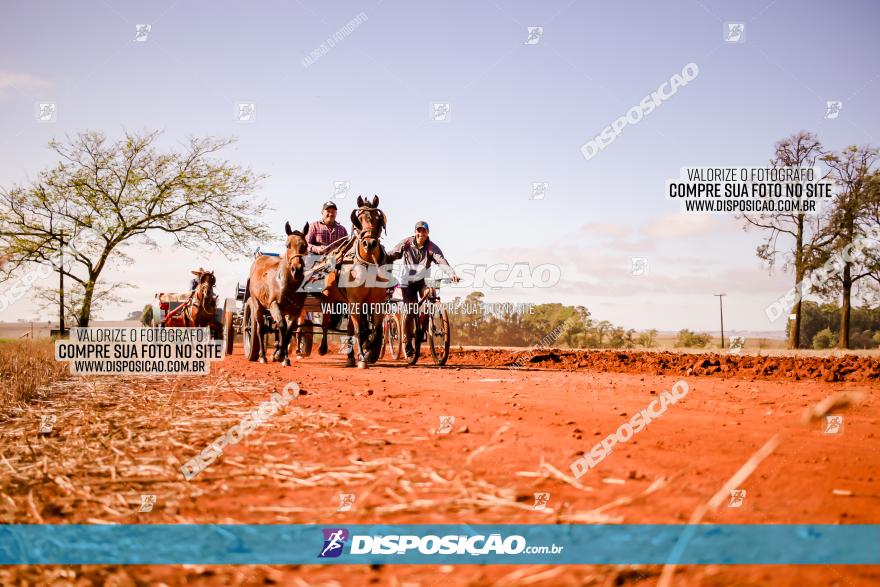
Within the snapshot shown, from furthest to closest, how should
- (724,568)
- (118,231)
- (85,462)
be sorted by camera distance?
(118,231), (85,462), (724,568)

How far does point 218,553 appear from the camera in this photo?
262 cm

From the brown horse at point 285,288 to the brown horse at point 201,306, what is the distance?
5346 mm

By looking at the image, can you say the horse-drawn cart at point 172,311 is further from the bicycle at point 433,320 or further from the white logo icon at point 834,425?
the white logo icon at point 834,425

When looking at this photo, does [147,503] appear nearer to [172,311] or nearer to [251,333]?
[251,333]

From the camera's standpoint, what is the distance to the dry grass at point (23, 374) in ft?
22.2

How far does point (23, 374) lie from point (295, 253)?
236 inches

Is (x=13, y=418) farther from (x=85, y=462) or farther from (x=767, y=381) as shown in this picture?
(x=767, y=381)

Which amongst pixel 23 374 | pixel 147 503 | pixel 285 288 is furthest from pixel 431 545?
pixel 285 288

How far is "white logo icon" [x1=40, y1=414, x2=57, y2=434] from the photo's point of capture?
5078mm

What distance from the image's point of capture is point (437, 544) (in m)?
2.70

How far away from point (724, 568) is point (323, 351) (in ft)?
47.1

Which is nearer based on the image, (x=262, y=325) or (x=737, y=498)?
(x=737, y=498)

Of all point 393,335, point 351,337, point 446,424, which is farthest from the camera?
point 393,335

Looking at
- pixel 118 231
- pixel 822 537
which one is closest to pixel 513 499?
pixel 822 537
